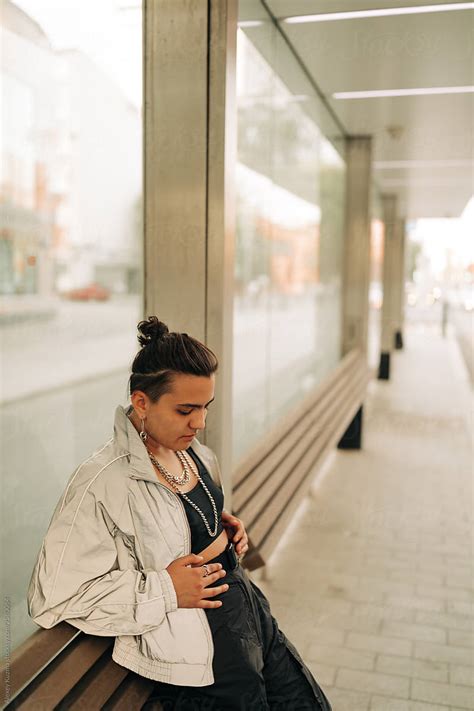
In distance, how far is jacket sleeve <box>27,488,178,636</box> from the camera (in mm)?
1720

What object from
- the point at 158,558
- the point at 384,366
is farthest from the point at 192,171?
the point at 384,366

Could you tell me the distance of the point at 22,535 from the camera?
2525 mm

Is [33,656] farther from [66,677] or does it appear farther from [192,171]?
[192,171]

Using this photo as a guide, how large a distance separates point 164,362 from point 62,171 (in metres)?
0.97

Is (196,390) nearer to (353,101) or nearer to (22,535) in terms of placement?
(22,535)

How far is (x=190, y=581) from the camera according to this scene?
6.02 ft

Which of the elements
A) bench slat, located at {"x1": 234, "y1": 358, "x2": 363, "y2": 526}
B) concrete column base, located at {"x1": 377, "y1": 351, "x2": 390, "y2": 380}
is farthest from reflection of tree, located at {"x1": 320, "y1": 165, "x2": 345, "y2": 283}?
concrete column base, located at {"x1": 377, "y1": 351, "x2": 390, "y2": 380}

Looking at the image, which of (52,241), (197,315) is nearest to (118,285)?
(197,315)

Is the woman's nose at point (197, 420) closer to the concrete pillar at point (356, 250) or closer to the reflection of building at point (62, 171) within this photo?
the reflection of building at point (62, 171)

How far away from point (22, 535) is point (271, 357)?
3.05 meters

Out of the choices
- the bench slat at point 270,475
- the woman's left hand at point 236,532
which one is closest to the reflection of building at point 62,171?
the woman's left hand at point 236,532

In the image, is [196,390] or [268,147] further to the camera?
[268,147]

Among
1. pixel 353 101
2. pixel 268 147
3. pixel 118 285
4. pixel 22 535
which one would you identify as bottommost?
pixel 22 535

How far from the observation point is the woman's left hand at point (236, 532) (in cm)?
220
